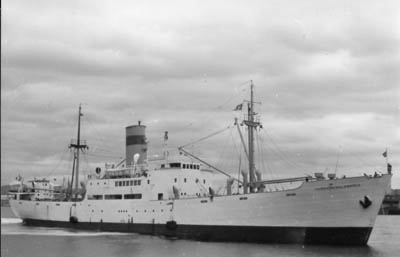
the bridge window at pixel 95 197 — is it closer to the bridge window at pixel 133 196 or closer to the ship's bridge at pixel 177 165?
the bridge window at pixel 133 196

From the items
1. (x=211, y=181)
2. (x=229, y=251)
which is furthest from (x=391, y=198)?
(x=229, y=251)

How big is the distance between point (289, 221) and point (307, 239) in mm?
1643

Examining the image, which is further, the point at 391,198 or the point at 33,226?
the point at 391,198

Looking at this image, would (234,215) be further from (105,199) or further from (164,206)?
(105,199)

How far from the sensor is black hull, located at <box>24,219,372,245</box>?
31.6 metres

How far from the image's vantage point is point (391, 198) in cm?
12650

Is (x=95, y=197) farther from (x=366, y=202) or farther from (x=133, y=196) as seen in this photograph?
(x=366, y=202)

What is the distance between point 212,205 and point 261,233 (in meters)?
4.38

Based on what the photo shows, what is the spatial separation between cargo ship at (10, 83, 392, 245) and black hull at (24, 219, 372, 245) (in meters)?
0.06

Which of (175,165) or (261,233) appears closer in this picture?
(261,233)

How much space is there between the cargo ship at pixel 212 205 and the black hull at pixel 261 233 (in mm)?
64

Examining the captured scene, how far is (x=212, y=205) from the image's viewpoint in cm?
3588

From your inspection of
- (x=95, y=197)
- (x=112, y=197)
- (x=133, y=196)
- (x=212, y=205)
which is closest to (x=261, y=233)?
(x=212, y=205)

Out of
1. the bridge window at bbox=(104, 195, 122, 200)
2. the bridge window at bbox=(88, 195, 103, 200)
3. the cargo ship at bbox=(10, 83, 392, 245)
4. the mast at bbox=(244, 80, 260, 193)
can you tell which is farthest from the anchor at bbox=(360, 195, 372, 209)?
the bridge window at bbox=(88, 195, 103, 200)
